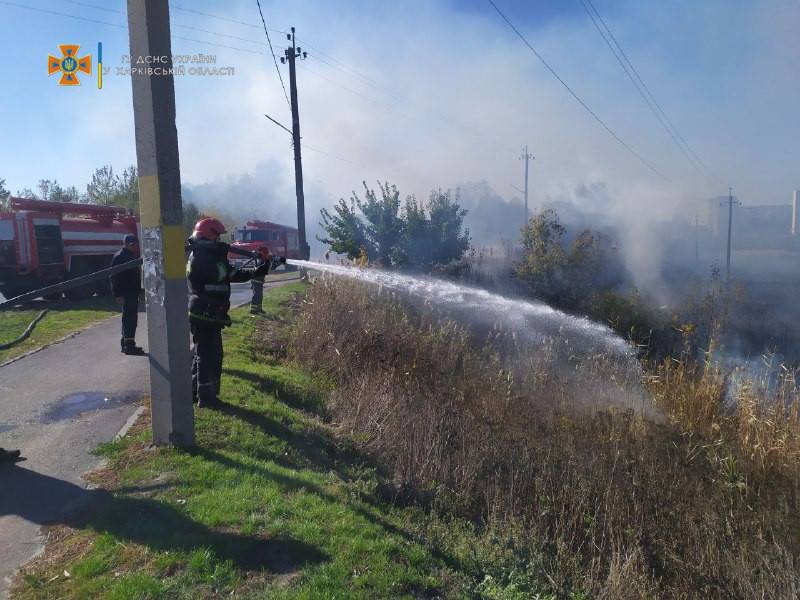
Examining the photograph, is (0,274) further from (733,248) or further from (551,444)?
(733,248)

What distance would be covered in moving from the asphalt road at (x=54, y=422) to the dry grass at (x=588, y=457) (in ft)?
8.14

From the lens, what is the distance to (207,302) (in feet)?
19.6

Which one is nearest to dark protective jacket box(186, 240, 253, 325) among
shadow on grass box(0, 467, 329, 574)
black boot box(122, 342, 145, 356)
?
shadow on grass box(0, 467, 329, 574)

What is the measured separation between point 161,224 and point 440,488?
132 inches

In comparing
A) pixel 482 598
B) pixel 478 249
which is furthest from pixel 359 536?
pixel 478 249

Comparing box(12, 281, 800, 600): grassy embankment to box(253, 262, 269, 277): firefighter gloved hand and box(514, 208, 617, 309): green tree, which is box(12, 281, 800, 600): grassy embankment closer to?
box(253, 262, 269, 277): firefighter gloved hand

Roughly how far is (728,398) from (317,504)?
621cm

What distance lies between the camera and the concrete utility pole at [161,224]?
15.7ft

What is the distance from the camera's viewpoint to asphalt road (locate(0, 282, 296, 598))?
415 centimetres

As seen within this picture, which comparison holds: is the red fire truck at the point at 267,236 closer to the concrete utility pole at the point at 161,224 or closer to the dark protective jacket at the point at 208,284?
the dark protective jacket at the point at 208,284

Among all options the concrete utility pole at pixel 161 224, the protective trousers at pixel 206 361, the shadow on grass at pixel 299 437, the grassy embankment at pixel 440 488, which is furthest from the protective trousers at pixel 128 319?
the concrete utility pole at pixel 161 224

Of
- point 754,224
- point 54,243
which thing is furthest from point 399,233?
point 754,224

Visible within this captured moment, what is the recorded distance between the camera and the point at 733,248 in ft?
175

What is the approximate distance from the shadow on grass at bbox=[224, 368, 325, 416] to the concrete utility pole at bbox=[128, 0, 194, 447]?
211 centimetres
